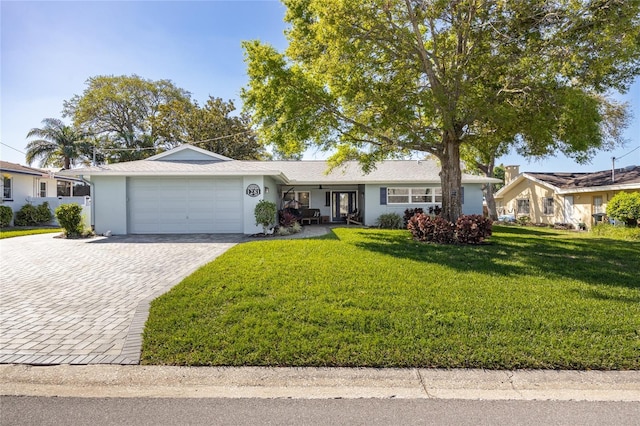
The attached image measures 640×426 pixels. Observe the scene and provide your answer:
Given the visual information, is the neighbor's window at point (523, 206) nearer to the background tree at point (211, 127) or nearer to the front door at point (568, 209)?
the front door at point (568, 209)

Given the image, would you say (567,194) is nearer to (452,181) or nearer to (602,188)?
(602,188)

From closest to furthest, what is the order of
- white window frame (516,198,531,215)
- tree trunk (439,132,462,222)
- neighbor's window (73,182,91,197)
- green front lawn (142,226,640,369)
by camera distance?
green front lawn (142,226,640,369)
tree trunk (439,132,462,222)
white window frame (516,198,531,215)
neighbor's window (73,182,91,197)

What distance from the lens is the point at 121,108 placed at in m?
35.1

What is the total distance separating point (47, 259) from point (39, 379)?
7385 mm

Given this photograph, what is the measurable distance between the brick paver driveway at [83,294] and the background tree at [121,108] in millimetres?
24341

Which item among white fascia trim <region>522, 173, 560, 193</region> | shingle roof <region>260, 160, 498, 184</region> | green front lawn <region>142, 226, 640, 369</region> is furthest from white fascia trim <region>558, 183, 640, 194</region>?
green front lawn <region>142, 226, 640, 369</region>

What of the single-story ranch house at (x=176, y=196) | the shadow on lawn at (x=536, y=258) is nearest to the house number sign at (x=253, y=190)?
the single-story ranch house at (x=176, y=196)

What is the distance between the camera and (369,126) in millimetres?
11992

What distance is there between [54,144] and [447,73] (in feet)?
103

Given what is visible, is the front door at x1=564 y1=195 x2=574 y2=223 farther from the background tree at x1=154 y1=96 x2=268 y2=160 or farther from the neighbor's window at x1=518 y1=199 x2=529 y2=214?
the background tree at x1=154 y1=96 x2=268 y2=160

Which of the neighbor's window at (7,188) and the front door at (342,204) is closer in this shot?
the neighbor's window at (7,188)

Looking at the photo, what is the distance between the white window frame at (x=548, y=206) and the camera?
72.8ft

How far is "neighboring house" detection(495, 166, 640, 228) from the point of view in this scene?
18.1 meters

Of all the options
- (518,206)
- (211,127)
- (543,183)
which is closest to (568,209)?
(543,183)
